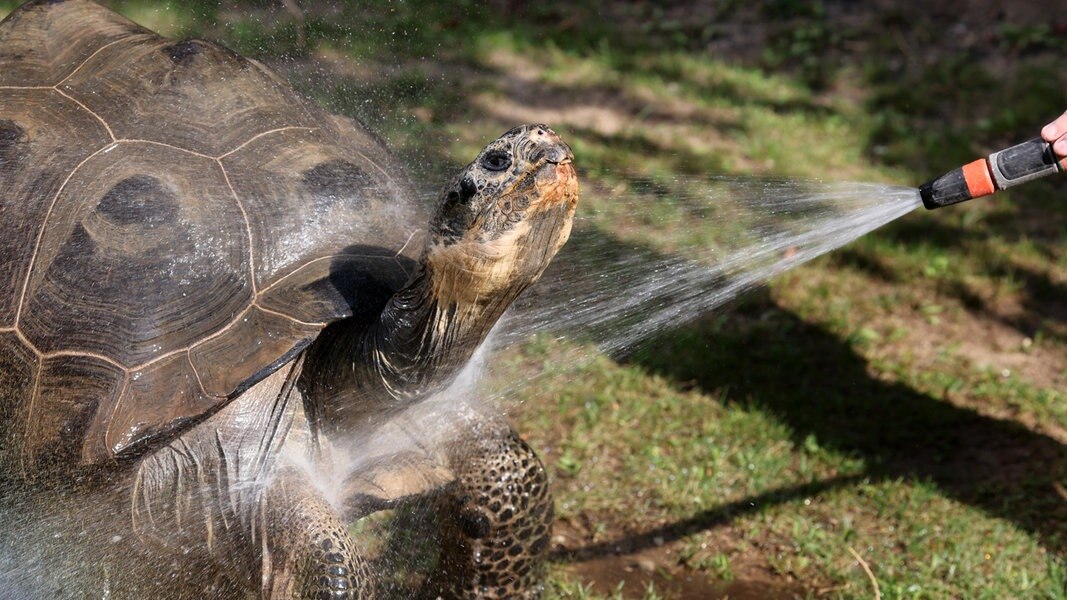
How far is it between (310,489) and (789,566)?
1.69 meters

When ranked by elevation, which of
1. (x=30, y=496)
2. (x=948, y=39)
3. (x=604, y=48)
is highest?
(x=948, y=39)

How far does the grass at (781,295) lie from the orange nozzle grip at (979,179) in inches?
56.0

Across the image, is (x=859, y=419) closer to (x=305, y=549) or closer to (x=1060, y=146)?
(x=1060, y=146)

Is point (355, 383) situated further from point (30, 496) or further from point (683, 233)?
point (683, 233)

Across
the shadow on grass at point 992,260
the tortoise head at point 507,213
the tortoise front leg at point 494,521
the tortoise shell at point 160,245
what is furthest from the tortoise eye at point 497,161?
the shadow on grass at point 992,260

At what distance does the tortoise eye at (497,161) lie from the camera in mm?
2596

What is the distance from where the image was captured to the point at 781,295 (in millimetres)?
5422

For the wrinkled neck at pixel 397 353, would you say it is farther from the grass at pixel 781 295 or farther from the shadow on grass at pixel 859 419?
the shadow on grass at pixel 859 419

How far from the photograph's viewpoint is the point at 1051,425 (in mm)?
4477

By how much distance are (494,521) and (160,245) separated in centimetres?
128

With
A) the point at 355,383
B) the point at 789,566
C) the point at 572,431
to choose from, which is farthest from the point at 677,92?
the point at 355,383

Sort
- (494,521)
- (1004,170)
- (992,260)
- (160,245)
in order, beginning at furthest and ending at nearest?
(992,260) → (494,521) → (160,245) → (1004,170)

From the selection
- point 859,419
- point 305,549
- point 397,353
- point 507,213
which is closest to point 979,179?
point 507,213

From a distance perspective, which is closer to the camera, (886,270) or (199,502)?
(199,502)
